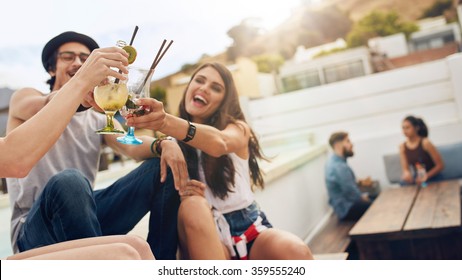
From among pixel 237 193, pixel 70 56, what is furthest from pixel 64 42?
pixel 237 193

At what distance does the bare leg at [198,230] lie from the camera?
145cm

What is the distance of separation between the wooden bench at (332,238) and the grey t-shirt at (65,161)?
127 centimetres

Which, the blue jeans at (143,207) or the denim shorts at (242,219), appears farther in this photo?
the denim shorts at (242,219)

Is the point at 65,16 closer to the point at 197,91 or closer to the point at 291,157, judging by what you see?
the point at 197,91

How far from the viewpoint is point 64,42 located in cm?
157

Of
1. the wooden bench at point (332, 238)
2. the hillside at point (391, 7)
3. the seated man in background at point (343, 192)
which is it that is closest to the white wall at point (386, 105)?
the seated man in background at point (343, 192)

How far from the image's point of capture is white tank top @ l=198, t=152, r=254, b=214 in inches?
65.8

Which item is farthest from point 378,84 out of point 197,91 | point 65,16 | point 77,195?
point 77,195

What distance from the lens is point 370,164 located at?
3.78 meters

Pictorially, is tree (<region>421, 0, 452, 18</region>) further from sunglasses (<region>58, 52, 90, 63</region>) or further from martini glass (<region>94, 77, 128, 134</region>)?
martini glass (<region>94, 77, 128, 134</region>)

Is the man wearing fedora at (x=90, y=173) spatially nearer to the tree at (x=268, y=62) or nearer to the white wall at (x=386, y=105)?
the tree at (x=268, y=62)

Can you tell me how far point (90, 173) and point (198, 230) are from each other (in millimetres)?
373

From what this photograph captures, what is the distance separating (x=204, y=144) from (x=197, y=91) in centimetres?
30

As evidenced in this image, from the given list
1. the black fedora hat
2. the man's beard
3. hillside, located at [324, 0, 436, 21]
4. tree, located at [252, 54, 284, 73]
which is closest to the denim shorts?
the black fedora hat
